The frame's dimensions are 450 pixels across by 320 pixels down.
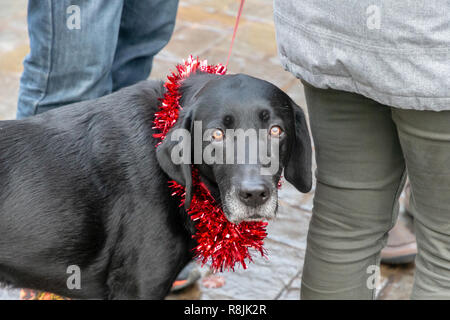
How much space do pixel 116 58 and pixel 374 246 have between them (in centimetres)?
163

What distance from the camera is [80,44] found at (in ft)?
8.70

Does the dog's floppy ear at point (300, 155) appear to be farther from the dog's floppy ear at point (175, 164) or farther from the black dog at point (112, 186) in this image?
the dog's floppy ear at point (175, 164)

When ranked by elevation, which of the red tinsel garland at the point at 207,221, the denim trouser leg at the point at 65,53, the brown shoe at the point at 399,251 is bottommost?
the brown shoe at the point at 399,251

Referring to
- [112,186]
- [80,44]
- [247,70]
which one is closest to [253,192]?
[112,186]

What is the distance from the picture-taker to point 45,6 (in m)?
2.60

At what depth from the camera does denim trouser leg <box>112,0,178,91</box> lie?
307 cm

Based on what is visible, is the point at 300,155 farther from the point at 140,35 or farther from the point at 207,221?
the point at 140,35

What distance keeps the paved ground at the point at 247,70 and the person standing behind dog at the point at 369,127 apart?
0.68 metres

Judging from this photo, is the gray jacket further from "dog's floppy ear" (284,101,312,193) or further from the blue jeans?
the blue jeans

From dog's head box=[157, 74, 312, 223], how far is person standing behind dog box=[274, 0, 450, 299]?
Result: 0.54 ft

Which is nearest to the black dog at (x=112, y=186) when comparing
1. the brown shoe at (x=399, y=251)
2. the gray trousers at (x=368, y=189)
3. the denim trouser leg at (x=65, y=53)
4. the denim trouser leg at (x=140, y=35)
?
the gray trousers at (x=368, y=189)

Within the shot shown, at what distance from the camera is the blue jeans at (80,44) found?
8.55ft

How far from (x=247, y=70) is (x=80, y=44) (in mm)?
2604

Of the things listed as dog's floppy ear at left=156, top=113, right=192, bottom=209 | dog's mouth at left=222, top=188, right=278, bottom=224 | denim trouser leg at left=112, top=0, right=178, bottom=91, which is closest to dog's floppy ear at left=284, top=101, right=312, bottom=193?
dog's mouth at left=222, top=188, right=278, bottom=224
